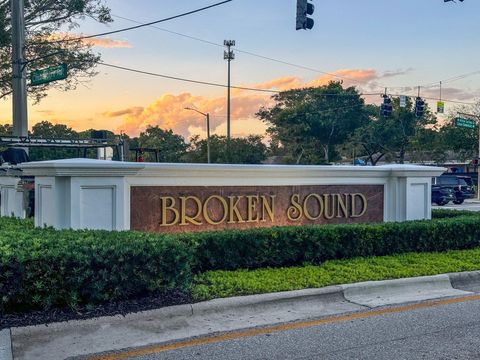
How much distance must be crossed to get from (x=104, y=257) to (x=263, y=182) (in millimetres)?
4176

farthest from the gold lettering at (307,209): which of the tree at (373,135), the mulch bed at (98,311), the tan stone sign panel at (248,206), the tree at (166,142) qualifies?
the tree at (166,142)

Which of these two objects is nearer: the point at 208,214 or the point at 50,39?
the point at 208,214

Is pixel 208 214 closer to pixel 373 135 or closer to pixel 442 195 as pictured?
pixel 442 195

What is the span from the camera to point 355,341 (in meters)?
5.05

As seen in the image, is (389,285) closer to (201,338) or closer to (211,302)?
(211,302)

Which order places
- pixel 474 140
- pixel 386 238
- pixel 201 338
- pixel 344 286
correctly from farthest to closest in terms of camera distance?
pixel 474 140 < pixel 386 238 < pixel 344 286 < pixel 201 338

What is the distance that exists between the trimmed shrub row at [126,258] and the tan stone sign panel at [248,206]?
1.12 meters

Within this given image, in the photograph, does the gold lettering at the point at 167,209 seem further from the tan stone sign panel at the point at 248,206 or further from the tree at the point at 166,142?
the tree at the point at 166,142

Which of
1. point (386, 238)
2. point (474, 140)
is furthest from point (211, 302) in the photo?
point (474, 140)

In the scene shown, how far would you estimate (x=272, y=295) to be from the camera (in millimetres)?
6117

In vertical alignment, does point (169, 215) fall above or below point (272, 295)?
above

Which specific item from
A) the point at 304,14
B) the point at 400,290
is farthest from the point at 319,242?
the point at 304,14

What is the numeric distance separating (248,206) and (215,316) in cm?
352

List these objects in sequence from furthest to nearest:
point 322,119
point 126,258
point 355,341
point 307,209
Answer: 1. point 322,119
2. point 307,209
3. point 126,258
4. point 355,341
